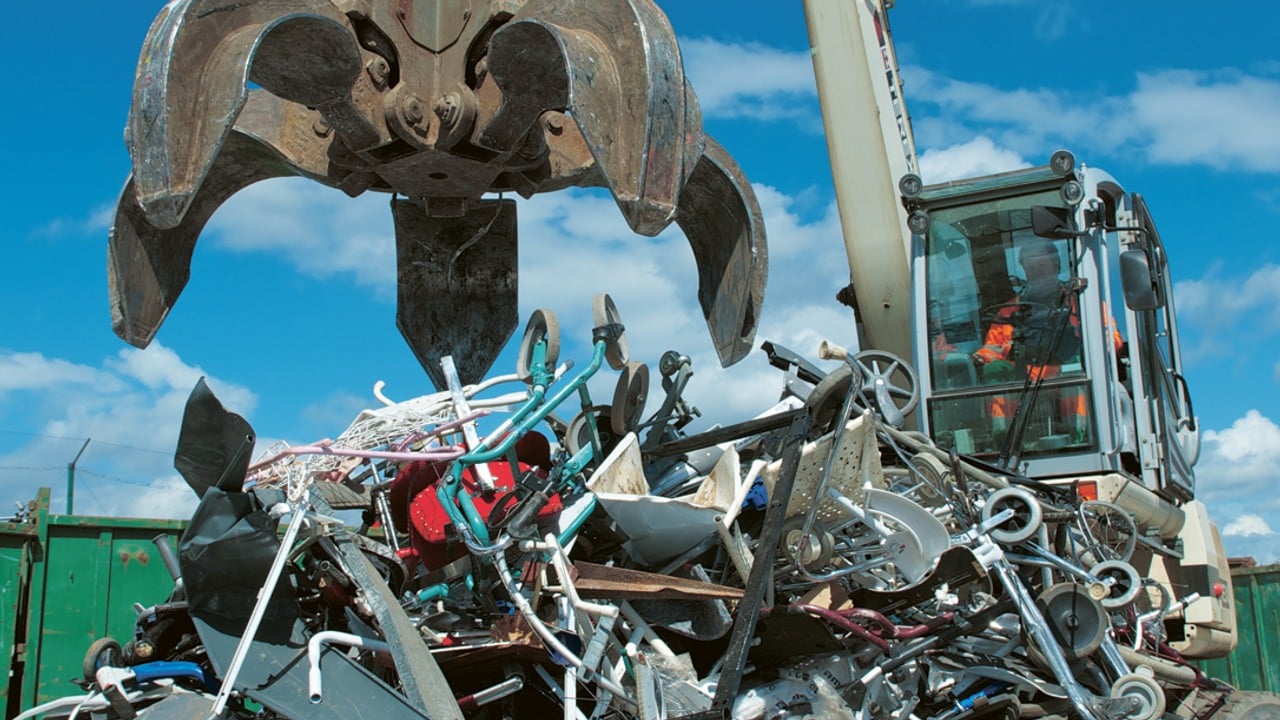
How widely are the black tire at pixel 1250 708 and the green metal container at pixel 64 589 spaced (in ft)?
13.9

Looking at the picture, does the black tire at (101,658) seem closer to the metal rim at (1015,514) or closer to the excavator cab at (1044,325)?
the metal rim at (1015,514)

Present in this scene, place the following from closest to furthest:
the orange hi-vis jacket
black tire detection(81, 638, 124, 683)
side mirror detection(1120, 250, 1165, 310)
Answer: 1. black tire detection(81, 638, 124, 683)
2. side mirror detection(1120, 250, 1165, 310)
3. the orange hi-vis jacket

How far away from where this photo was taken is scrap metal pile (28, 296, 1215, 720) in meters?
3.28

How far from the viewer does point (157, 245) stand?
13.7ft

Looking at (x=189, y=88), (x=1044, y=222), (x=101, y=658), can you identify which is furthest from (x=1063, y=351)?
(x=101, y=658)

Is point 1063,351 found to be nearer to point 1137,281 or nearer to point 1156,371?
point 1137,281

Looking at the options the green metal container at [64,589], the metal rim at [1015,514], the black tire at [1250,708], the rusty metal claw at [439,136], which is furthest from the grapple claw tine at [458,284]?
the black tire at [1250,708]

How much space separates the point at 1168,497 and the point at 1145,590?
842 mm

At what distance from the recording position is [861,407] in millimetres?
4629

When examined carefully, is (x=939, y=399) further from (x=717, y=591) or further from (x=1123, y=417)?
(x=717, y=591)

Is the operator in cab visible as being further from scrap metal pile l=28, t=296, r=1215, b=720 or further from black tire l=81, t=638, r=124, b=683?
black tire l=81, t=638, r=124, b=683

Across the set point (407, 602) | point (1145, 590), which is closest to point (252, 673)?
point (407, 602)

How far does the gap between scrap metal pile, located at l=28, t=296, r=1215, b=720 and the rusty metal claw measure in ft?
2.01

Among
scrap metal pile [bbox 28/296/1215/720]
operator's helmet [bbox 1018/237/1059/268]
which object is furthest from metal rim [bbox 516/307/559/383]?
operator's helmet [bbox 1018/237/1059/268]
